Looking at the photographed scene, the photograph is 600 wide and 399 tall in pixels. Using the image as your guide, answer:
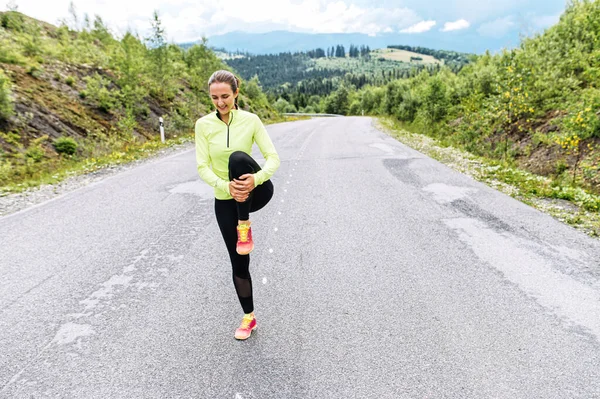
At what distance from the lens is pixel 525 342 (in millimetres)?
2941

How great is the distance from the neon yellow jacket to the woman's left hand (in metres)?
0.05

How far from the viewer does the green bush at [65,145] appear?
35.7 feet

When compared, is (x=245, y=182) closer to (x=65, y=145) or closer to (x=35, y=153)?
(x=35, y=153)

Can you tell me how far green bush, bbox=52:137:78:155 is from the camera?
10891mm

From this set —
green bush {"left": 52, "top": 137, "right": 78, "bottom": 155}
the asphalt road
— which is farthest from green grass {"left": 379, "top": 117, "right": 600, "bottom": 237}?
green bush {"left": 52, "top": 137, "right": 78, "bottom": 155}

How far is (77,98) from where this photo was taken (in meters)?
14.1

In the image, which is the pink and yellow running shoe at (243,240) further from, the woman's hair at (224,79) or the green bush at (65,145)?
the green bush at (65,145)

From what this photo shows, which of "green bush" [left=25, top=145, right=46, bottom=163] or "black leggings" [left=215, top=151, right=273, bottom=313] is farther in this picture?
"green bush" [left=25, top=145, right=46, bottom=163]

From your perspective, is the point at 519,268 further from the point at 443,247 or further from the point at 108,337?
the point at 108,337

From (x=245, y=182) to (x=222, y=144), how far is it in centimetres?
39

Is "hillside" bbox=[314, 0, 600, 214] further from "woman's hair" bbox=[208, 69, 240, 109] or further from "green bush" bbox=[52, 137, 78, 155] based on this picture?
"green bush" bbox=[52, 137, 78, 155]

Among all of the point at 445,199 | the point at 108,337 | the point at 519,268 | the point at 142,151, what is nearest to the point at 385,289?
the point at 519,268

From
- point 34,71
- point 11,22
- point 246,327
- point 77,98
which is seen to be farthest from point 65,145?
point 11,22

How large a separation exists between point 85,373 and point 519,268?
176 inches
